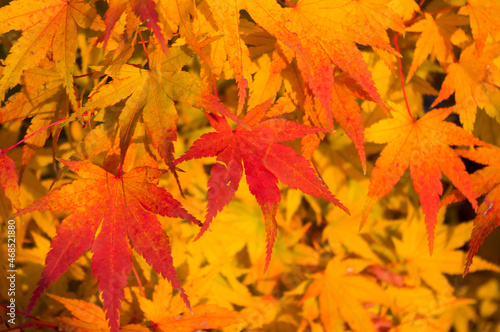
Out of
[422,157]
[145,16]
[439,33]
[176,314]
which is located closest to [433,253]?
[422,157]

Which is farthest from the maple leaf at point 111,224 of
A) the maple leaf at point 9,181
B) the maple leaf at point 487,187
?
the maple leaf at point 487,187

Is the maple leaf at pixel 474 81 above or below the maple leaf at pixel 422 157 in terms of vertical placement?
above

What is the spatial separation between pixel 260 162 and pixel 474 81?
0.59 metres

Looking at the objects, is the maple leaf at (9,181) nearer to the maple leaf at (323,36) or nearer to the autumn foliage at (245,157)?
the autumn foliage at (245,157)

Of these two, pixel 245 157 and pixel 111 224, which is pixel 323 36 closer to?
pixel 245 157

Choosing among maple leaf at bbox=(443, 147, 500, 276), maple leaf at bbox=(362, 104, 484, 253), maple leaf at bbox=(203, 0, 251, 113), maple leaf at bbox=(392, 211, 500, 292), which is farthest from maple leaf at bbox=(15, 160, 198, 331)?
maple leaf at bbox=(392, 211, 500, 292)

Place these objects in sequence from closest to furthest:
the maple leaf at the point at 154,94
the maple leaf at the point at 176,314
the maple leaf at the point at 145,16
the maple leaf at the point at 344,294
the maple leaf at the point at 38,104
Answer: the maple leaf at the point at 145,16 → the maple leaf at the point at 154,94 → the maple leaf at the point at 38,104 → the maple leaf at the point at 176,314 → the maple leaf at the point at 344,294

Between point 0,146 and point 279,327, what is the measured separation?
3.21ft

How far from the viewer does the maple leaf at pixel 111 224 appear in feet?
2.03

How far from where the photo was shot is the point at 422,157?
2.70ft

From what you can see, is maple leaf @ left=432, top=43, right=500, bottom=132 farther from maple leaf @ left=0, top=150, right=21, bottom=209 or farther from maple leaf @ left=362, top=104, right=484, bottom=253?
maple leaf @ left=0, top=150, right=21, bottom=209

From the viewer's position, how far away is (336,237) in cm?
127

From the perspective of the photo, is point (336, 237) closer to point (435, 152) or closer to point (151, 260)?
point (435, 152)

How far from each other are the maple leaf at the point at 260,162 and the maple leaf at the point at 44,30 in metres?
0.25
